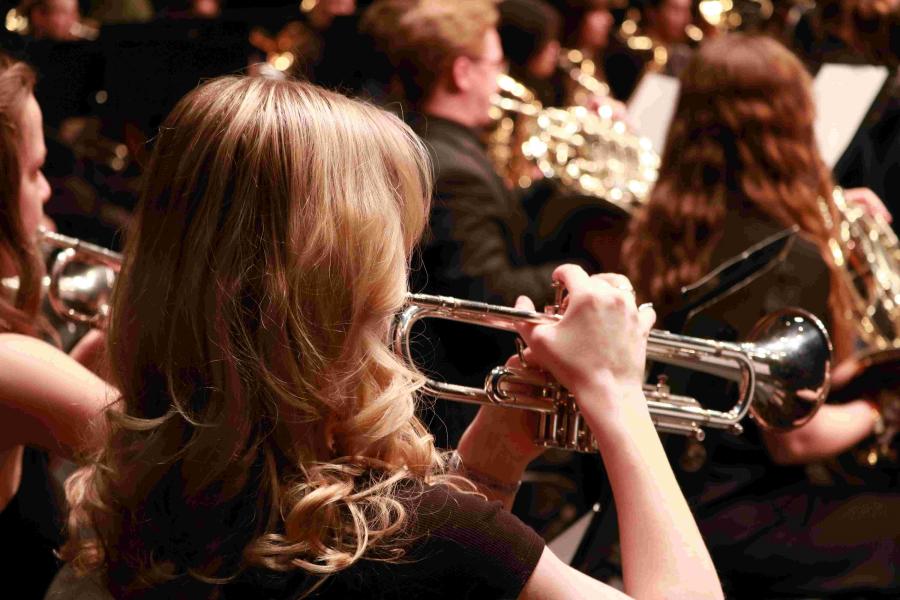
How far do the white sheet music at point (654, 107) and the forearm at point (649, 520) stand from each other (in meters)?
2.14

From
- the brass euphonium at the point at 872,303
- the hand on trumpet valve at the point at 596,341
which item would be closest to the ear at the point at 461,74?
the brass euphonium at the point at 872,303

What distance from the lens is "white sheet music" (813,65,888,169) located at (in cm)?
266

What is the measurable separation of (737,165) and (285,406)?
4.87 ft

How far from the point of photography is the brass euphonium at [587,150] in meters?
3.32

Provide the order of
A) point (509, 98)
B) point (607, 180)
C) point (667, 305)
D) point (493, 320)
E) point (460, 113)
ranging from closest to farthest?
point (493, 320) < point (667, 305) < point (460, 113) < point (607, 180) < point (509, 98)

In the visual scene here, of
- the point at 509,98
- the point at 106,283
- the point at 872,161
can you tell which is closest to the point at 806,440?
the point at 872,161

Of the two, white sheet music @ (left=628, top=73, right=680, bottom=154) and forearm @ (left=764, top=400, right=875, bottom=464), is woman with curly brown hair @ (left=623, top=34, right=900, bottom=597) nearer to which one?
forearm @ (left=764, top=400, right=875, bottom=464)

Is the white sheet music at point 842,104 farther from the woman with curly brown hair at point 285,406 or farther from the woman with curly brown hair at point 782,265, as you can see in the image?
the woman with curly brown hair at point 285,406

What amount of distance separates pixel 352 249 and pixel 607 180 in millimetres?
2194

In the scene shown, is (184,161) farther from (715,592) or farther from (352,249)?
(715,592)

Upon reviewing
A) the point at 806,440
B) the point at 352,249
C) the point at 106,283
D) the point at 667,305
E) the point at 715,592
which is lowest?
the point at 106,283

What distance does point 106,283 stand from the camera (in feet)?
7.53

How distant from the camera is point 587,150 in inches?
138

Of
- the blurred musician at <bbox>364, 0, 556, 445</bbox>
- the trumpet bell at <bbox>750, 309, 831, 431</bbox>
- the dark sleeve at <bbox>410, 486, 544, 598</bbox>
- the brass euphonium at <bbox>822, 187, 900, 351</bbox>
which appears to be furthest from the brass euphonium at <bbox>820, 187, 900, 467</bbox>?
the dark sleeve at <bbox>410, 486, 544, 598</bbox>
